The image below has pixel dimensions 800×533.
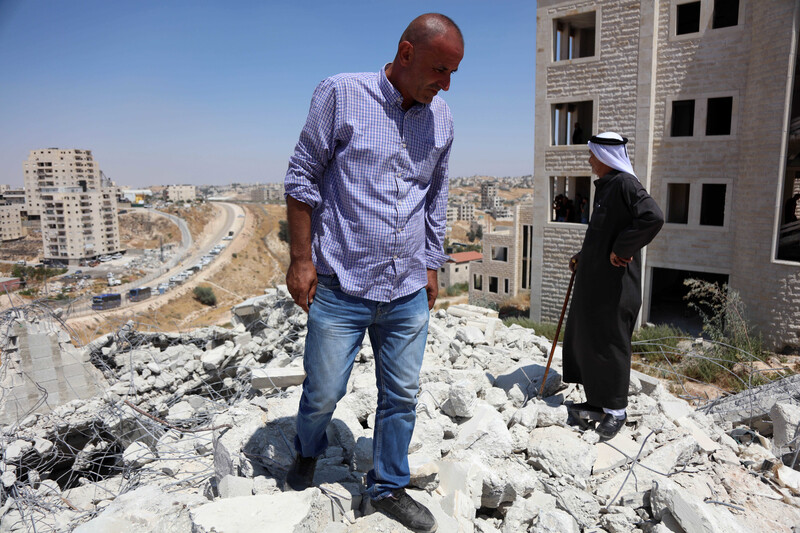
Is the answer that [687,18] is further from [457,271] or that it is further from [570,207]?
[457,271]

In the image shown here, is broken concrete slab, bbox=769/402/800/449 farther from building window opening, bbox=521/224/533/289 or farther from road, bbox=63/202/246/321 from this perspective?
building window opening, bbox=521/224/533/289

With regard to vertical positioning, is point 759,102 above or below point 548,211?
above

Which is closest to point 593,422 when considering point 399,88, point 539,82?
point 399,88

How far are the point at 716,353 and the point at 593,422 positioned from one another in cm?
655

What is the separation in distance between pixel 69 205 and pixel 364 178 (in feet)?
247

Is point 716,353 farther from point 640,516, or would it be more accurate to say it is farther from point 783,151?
point 640,516

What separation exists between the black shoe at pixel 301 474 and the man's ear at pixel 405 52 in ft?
6.07

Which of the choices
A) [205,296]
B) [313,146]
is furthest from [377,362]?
[205,296]

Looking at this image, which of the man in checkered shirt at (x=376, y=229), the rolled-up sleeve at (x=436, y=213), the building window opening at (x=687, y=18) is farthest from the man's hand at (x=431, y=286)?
the building window opening at (x=687, y=18)

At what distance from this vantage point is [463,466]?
2.56m

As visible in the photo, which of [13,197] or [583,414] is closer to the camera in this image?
[583,414]

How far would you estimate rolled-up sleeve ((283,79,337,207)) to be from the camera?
2039 mm

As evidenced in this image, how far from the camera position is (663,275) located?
1664 cm

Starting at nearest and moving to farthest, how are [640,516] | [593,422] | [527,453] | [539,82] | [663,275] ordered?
[640,516] → [527,453] → [593,422] → [539,82] → [663,275]
